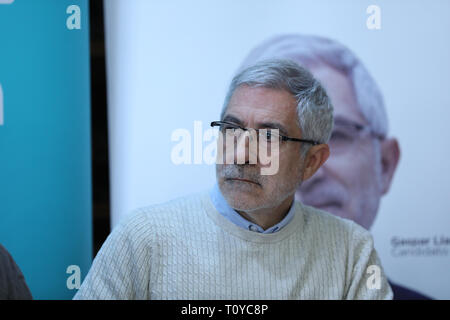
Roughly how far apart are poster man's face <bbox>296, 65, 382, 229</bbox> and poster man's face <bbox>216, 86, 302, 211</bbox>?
37cm

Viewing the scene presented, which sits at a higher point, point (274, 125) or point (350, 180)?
point (274, 125)

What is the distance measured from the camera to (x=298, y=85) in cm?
143

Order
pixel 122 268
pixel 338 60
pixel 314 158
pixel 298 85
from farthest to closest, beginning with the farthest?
pixel 338 60
pixel 314 158
pixel 298 85
pixel 122 268

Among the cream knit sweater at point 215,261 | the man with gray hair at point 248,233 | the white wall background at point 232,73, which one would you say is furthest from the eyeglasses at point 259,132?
the cream knit sweater at point 215,261

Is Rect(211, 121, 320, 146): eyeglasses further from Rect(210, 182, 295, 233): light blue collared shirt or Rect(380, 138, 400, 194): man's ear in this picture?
Rect(380, 138, 400, 194): man's ear

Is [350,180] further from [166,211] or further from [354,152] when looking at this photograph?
[166,211]

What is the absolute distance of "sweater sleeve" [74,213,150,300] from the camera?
1320mm

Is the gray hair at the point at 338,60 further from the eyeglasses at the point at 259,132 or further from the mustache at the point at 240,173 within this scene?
the mustache at the point at 240,173

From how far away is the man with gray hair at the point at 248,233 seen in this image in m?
1.35

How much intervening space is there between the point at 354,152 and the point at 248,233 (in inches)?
24.0

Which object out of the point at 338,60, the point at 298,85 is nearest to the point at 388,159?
the point at 338,60

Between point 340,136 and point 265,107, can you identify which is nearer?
point 265,107

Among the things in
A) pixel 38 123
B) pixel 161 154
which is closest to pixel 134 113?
pixel 161 154

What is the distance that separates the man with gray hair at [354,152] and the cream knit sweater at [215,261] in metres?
0.26
